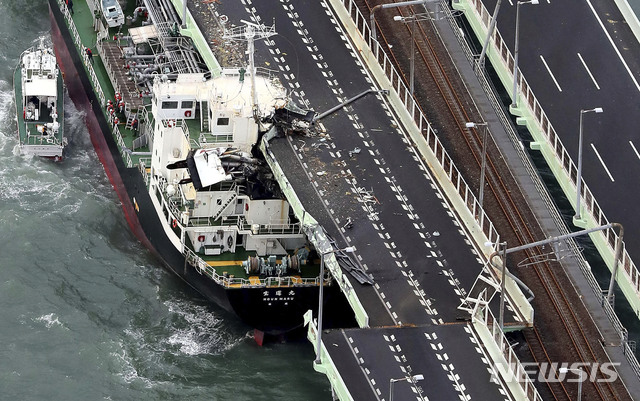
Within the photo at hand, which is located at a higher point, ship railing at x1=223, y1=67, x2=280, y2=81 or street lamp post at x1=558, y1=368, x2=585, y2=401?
ship railing at x1=223, y1=67, x2=280, y2=81

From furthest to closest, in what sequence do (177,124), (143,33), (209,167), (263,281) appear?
(143,33) → (177,124) → (209,167) → (263,281)

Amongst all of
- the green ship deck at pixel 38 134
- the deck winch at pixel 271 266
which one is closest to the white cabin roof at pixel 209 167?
the deck winch at pixel 271 266

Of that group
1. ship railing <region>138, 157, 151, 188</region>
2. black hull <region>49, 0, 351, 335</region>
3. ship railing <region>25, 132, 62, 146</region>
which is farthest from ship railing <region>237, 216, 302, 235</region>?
ship railing <region>25, 132, 62, 146</region>

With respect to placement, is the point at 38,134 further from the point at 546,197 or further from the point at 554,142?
the point at 546,197

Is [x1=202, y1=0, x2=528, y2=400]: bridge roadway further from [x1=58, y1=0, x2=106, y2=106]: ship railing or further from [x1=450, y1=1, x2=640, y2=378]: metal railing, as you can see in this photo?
[x1=58, y1=0, x2=106, y2=106]: ship railing

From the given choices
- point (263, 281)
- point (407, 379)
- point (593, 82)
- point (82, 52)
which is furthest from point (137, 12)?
point (407, 379)

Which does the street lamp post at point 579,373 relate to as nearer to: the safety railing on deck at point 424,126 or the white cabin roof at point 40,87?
the safety railing on deck at point 424,126

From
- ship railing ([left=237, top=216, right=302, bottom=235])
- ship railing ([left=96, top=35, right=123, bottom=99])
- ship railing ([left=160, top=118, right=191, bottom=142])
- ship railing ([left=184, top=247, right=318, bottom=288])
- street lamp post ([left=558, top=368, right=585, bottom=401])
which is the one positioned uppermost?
ship railing ([left=96, top=35, right=123, bottom=99])
